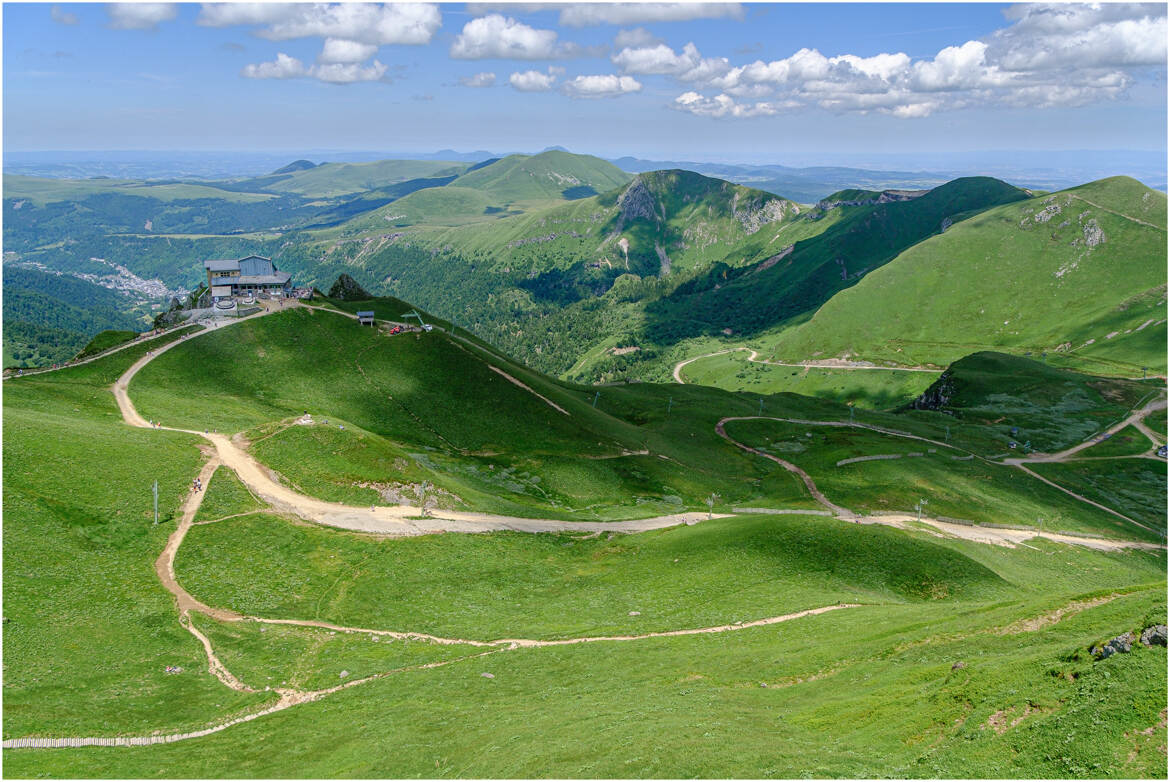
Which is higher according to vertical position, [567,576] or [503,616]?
[503,616]

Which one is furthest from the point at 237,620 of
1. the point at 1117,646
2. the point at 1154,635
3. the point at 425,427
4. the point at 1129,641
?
the point at 1154,635

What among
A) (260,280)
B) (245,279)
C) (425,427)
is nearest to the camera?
(425,427)

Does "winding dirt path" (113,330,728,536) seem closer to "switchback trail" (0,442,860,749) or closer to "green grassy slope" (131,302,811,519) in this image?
"green grassy slope" (131,302,811,519)

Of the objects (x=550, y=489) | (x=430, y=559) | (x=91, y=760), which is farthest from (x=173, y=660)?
(x=550, y=489)

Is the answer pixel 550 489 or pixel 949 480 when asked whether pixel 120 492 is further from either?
pixel 949 480

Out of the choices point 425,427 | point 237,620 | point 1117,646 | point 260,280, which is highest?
point 260,280

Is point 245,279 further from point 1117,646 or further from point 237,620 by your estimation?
point 1117,646

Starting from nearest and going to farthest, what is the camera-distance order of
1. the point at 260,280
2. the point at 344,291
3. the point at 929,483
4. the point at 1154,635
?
the point at 1154,635
the point at 929,483
the point at 260,280
the point at 344,291

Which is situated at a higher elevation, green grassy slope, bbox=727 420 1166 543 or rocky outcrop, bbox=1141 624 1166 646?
rocky outcrop, bbox=1141 624 1166 646

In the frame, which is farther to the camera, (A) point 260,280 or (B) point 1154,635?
(A) point 260,280

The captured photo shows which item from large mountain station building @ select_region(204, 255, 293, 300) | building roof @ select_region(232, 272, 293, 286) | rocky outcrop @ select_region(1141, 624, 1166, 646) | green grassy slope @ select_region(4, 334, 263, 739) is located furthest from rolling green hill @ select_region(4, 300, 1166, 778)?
building roof @ select_region(232, 272, 293, 286)
